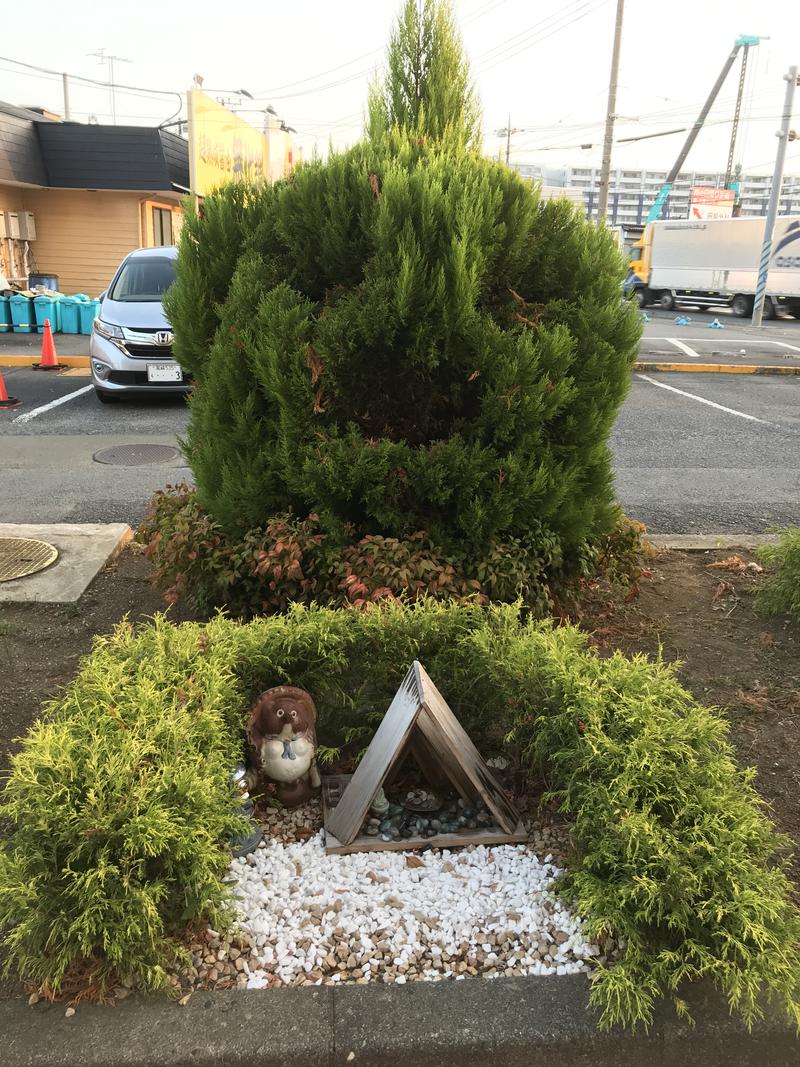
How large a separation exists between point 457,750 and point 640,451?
688 centimetres

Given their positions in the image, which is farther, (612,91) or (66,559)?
(612,91)

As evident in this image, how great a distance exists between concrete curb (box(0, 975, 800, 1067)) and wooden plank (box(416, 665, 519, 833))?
62 cm

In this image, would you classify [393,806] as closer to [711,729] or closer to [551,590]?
[711,729]

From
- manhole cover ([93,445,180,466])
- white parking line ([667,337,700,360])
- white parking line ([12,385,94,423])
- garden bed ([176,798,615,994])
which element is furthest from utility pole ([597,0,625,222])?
garden bed ([176,798,615,994])

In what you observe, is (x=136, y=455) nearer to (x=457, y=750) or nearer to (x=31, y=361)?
(x=457, y=750)

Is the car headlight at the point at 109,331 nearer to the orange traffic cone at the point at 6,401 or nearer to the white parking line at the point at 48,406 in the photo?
the white parking line at the point at 48,406

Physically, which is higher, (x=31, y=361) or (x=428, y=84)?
(x=428, y=84)

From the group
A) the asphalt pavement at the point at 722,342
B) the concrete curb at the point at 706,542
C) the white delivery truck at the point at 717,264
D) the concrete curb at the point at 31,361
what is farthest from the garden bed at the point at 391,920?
the white delivery truck at the point at 717,264

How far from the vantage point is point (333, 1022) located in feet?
5.93

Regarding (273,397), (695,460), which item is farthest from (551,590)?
(695,460)

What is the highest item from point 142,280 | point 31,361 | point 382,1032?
point 142,280

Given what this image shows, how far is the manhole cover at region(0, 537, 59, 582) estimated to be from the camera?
14.6ft

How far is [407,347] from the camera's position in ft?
10.4

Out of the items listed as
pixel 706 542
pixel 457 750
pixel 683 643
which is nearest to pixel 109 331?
pixel 706 542
